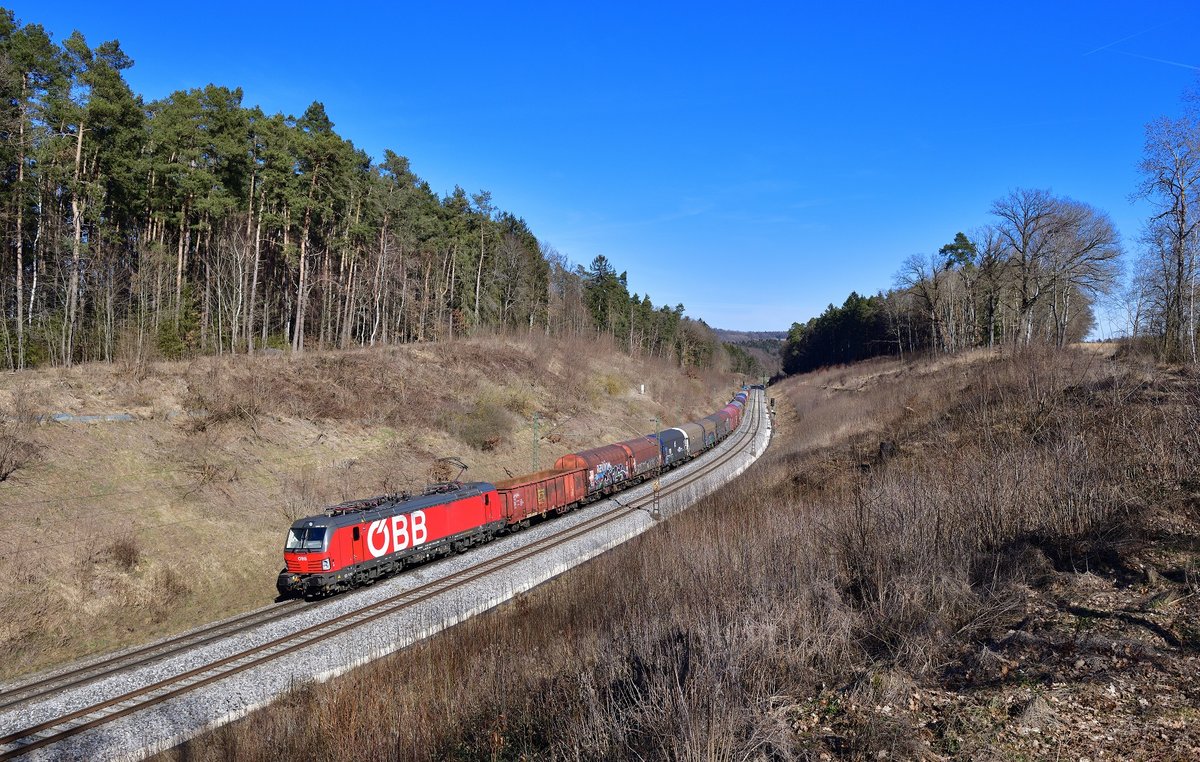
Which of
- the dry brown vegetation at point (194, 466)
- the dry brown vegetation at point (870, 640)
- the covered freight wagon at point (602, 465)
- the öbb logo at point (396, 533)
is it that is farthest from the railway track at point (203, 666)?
the covered freight wagon at point (602, 465)

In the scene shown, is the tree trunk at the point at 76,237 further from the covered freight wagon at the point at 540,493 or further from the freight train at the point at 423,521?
the covered freight wagon at the point at 540,493

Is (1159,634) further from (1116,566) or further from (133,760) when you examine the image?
(133,760)

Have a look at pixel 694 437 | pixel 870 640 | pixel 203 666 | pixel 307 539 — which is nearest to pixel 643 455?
pixel 694 437

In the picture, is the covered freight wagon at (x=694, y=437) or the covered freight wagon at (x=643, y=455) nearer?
the covered freight wagon at (x=643, y=455)

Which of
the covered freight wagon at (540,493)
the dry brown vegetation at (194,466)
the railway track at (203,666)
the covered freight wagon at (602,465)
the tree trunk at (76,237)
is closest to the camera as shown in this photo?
the railway track at (203,666)

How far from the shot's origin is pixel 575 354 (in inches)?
2516

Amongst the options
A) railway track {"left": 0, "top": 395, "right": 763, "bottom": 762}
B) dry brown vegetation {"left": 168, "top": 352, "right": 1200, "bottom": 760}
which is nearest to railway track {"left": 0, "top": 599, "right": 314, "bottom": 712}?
railway track {"left": 0, "top": 395, "right": 763, "bottom": 762}

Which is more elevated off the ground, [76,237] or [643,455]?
[76,237]

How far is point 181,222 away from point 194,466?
75.4ft

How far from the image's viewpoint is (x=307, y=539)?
18844 mm

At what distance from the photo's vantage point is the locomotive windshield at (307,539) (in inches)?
734

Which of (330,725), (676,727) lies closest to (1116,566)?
(676,727)

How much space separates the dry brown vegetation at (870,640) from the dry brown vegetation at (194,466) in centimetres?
980

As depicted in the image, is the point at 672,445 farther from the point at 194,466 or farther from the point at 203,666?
the point at 203,666
